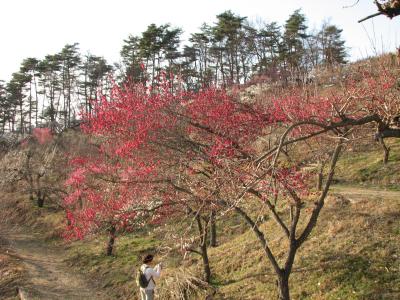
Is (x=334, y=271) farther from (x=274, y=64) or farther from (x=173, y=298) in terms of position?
(x=274, y=64)

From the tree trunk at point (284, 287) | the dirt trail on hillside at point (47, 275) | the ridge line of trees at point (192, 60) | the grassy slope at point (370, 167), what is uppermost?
the ridge line of trees at point (192, 60)

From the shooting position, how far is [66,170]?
29.6 m

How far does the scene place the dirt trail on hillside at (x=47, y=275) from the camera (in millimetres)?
14984

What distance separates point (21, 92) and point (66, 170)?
35762 millimetres

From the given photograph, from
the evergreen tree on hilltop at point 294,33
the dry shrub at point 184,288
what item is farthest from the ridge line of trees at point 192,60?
the dry shrub at point 184,288

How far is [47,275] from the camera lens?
17.5 metres

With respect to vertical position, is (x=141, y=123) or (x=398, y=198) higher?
(x=141, y=123)

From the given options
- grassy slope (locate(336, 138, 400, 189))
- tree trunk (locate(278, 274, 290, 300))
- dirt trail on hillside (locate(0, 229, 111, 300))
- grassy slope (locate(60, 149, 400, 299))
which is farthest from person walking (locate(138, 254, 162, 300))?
grassy slope (locate(336, 138, 400, 189))

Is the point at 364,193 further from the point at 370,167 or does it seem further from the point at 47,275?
the point at 47,275

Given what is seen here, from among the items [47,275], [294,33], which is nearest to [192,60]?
[294,33]

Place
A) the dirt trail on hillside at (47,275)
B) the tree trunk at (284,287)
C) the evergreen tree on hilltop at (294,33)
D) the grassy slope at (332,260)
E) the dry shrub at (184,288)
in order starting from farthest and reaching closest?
the evergreen tree on hilltop at (294,33)
the dirt trail on hillside at (47,275)
the dry shrub at (184,288)
the grassy slope at (332,260)
the tree trunk at (284,287)

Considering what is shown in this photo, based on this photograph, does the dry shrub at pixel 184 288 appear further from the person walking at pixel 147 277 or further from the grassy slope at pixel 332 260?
the person walking at pixel 147 277

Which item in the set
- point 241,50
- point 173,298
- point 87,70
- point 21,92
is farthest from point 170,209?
point 21,92

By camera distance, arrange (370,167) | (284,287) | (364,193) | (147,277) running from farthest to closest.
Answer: (370,167) < (364,193) < (147,277) < (284,287)
